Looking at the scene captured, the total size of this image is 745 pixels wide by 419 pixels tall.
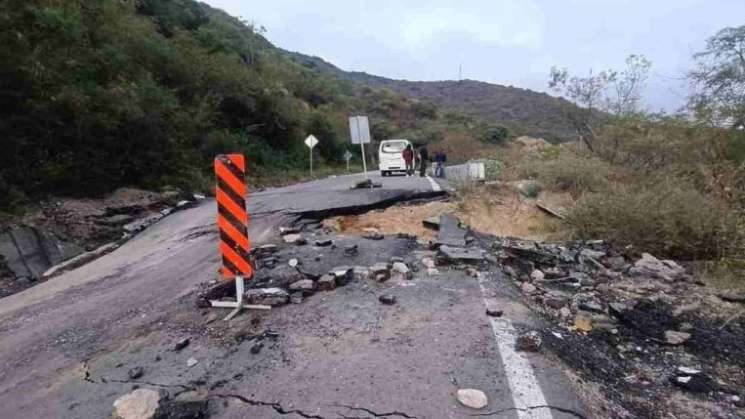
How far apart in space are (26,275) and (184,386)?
680 centimetres

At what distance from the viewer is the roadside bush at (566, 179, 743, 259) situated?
20.7 feet

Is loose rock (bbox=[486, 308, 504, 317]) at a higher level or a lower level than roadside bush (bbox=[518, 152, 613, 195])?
lower

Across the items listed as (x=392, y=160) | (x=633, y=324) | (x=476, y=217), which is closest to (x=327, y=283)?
(x=633, y=324)

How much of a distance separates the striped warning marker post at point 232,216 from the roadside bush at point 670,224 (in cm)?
517

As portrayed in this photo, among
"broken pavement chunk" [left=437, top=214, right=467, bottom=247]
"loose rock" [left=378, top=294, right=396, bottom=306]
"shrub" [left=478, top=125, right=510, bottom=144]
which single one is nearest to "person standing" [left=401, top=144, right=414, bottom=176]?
"broken pavement chunk" [left=437, top=214, right=467, bottom=247]

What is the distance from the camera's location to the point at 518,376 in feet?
9.88

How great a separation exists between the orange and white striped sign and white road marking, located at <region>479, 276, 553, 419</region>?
2460 millimetres

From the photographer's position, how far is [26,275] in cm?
822

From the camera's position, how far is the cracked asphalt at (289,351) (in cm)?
289

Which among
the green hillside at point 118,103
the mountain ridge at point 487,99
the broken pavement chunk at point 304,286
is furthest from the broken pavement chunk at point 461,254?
the mountain ridge at point 487,99

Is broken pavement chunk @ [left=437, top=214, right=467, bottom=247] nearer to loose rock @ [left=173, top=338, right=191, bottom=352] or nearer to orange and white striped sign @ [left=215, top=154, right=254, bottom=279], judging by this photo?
orange and white striped sign @ [left=215, top=154, right=254, bottom=279]

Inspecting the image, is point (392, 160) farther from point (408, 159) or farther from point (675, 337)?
point (675, 337)

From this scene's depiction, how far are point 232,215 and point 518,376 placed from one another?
3080mm

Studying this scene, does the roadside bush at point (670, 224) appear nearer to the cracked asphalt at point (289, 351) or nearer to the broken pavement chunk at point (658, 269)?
the broken pavement chunk at point (658, 269)
